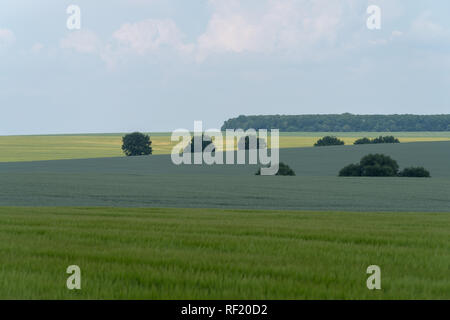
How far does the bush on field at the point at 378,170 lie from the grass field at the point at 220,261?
1615 inches

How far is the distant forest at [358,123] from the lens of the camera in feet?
436

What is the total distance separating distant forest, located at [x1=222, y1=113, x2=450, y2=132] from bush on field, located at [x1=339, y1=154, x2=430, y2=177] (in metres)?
73.5

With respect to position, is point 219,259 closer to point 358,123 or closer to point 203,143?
point 203,143

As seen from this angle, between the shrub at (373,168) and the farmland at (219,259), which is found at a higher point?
the shrub at (373,168)

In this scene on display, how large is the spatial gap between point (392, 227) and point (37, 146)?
99.4 metres

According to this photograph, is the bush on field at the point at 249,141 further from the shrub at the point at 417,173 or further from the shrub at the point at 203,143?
the shrub at the point at 417,173

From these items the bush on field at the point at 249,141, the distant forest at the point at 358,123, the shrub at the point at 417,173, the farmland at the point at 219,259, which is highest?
the distant forest at the point at 358,123

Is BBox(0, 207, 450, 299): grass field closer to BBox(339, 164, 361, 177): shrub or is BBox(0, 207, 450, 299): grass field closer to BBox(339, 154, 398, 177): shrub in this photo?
BBox(339, 154, 398, 177): shrub

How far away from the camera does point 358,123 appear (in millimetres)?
136000

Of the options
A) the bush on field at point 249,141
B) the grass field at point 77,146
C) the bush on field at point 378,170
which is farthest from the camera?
the grass field at point 77,146

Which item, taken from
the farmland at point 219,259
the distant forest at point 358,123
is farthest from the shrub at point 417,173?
the distant forest at point 358,123

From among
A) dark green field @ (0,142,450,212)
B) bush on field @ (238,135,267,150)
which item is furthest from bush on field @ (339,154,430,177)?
bush on field @ (238,135,267,150)
